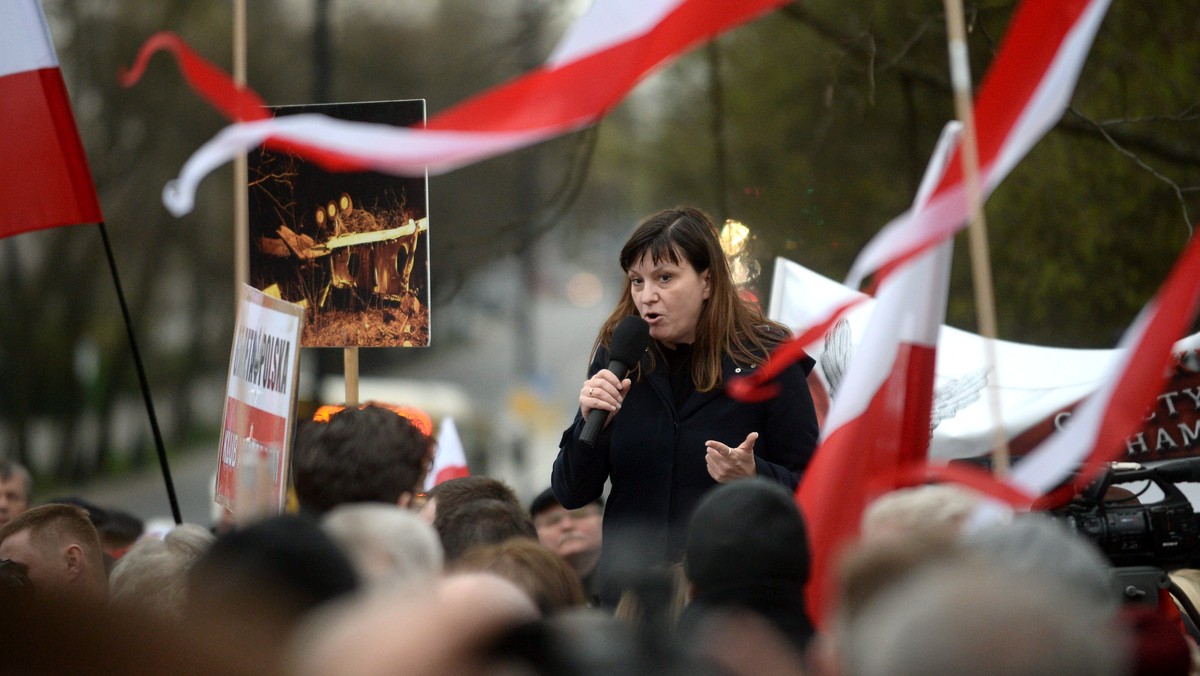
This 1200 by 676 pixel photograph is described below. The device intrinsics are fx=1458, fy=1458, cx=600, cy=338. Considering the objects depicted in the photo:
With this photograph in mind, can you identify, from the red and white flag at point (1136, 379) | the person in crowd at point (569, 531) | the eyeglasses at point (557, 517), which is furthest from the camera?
the eyeglasses at point (557, 517)

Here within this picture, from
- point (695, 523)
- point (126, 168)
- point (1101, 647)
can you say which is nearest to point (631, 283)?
point (695, 523)

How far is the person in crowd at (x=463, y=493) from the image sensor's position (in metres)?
3.70

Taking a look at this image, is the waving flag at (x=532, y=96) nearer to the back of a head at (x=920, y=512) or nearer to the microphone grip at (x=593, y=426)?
the microphone grip at (x=593, y=426)

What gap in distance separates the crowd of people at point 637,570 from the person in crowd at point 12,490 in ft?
7.49

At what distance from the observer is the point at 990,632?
151cm

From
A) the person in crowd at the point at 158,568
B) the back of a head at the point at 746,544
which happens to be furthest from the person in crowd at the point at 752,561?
the person in crowd at the point at 158,568

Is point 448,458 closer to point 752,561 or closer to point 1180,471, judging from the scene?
point 1180,471

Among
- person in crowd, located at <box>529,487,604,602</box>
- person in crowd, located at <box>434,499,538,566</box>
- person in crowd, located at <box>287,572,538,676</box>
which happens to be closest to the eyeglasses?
person in crowd, located at <box>529,487,604,602</box>

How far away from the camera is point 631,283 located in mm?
3777

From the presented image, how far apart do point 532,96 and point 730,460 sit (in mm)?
937

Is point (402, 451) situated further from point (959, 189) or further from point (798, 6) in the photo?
point (798, 6)

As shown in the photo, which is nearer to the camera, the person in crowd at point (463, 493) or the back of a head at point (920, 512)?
the back of a head at point (920, 512)

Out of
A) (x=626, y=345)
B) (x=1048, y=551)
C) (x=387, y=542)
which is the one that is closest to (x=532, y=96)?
(x=626, y=345)

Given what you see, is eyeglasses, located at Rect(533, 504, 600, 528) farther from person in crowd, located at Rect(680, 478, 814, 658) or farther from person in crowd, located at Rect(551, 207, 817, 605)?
person in crowd, located at Rect(680, 478, 814, 658)
